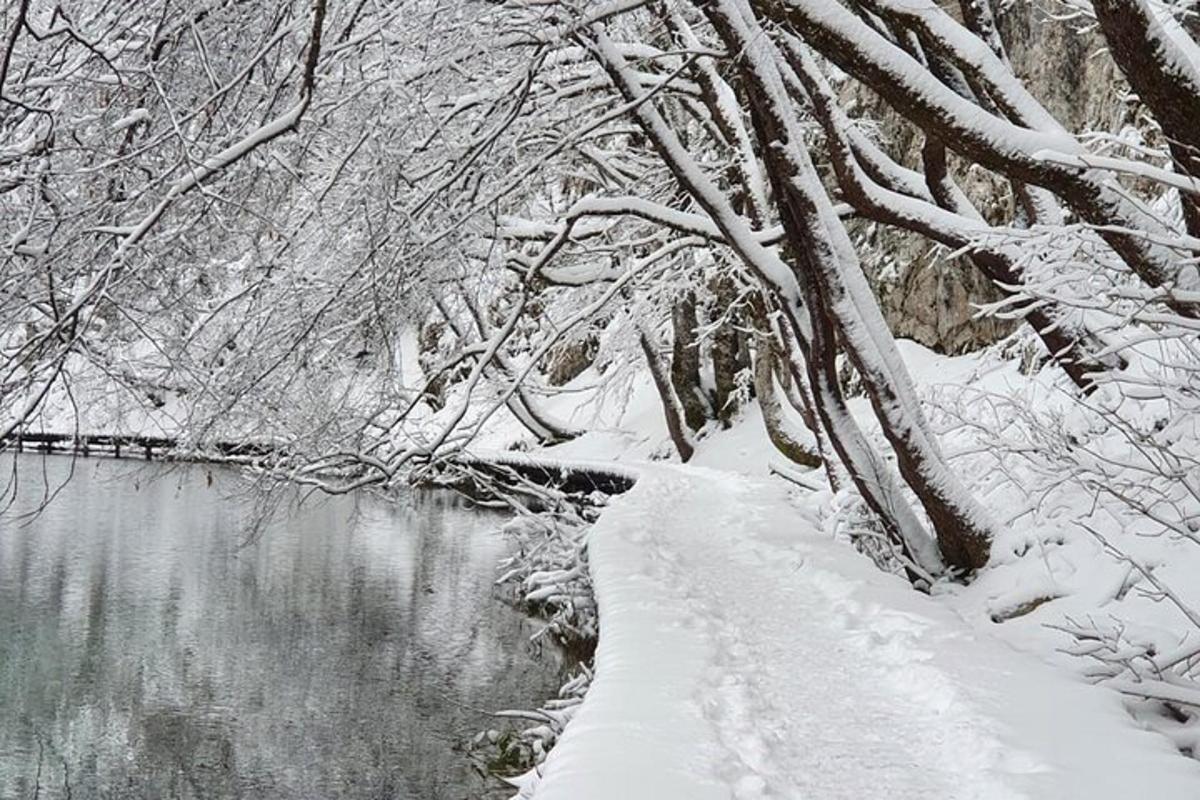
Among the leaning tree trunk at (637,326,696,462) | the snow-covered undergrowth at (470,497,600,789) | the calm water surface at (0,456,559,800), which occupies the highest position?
the leaning tree trunk at (637,326,696,462)

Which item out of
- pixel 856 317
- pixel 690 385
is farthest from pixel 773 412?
pixel 856 317

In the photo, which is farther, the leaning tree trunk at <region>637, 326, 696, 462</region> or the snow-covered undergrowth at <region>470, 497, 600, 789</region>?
the leaning tree trunk at <region>637, 326, 696, 462</region>

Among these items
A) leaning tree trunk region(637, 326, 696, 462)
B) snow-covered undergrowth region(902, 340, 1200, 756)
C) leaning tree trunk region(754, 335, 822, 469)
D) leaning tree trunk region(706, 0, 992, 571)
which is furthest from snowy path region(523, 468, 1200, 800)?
leaning tree trunk region(637, 326, 696, 462)

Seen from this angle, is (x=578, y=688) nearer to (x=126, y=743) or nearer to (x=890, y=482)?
(x=890, y=482)

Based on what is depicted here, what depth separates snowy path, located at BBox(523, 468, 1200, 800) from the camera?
146 inches

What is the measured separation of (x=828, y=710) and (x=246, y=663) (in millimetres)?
7202

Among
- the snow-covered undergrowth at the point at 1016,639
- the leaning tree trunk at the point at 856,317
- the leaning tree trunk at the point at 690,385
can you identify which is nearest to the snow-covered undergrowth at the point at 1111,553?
the snow-covered undergrowth at the point at 1016,639

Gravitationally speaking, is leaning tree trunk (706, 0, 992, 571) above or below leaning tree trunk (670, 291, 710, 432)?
above

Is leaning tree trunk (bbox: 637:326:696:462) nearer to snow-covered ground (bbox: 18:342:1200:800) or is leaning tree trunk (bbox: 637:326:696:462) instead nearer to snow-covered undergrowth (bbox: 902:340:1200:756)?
snow-covered ground (bbox: 18:342:1200:800)

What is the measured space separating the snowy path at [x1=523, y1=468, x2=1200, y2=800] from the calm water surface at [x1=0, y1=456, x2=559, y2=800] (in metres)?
2.30

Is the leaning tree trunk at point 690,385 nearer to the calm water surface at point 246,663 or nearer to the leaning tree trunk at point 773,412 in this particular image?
the leaning tree trunk at point 773,412

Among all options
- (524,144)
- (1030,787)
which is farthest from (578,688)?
(1030,787)

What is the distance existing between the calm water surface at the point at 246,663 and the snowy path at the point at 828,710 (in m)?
2.30

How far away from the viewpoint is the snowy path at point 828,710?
146 inches
